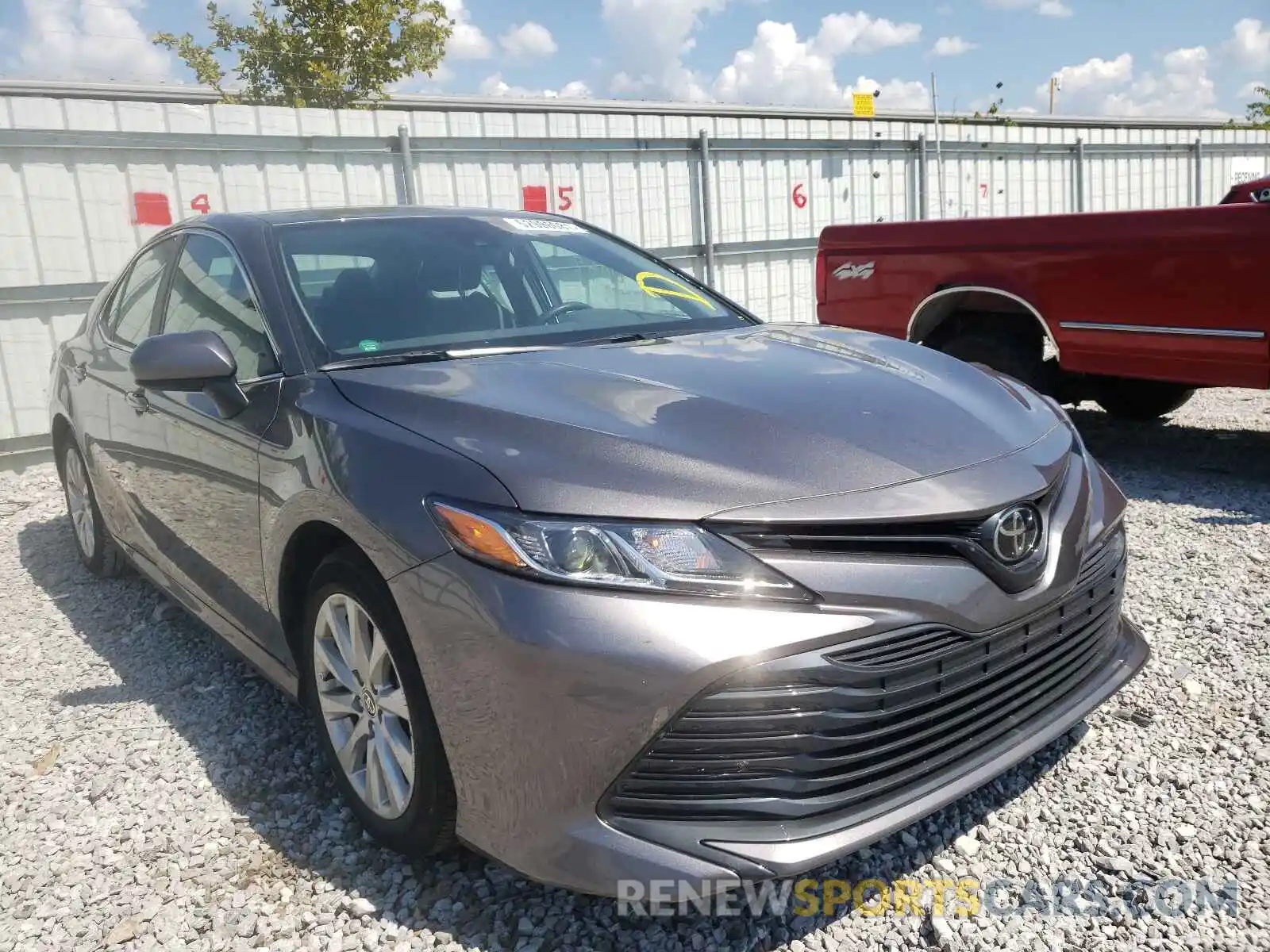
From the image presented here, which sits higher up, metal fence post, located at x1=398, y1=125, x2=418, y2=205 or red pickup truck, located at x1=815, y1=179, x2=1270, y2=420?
metal fence post, located at x1=398, y1=125, x2=418, y2=205

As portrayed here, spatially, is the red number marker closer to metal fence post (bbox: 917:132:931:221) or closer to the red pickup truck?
the red pickup truck

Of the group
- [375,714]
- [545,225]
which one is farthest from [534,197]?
[375,714]

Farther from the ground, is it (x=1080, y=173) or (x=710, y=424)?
(x=1080, y=173)

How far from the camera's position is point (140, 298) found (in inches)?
151

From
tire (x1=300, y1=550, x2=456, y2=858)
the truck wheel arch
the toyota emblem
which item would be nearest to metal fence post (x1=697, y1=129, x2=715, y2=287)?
the truck wheel arch

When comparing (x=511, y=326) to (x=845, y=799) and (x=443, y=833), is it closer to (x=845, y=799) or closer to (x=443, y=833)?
(x=443, y=833)

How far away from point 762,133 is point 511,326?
820cm

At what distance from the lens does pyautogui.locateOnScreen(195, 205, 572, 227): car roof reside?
3.15 metres

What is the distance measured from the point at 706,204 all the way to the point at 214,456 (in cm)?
784

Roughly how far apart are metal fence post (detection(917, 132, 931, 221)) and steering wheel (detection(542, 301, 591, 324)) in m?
9.62

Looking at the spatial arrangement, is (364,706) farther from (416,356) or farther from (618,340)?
(618,340)

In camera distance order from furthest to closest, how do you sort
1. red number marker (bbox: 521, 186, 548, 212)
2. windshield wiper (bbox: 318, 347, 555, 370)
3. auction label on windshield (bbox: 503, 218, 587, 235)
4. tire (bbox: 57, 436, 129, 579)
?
red number marker (bbox: 521, 186, 548, 212), tire (bbox: 57, 436, 129, 579), auction label on windshield (bbox: 503, 218, 587, 235), windshield wiper (bbox: 318, 347, 555, 370)

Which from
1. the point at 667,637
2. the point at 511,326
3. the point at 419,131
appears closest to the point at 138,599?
the point at 511,326

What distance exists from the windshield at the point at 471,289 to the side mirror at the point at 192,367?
0.86 ft
